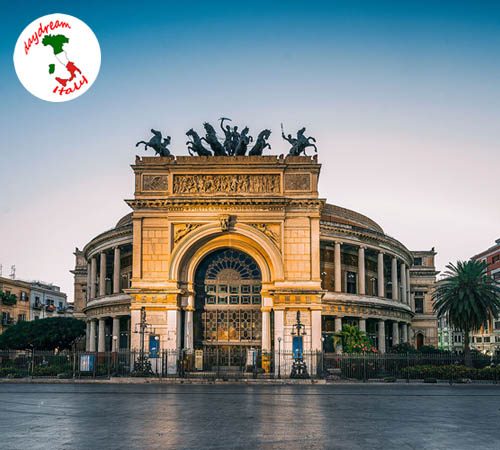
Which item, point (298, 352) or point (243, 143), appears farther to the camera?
point (243, 143)

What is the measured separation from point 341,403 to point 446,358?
2450 cm

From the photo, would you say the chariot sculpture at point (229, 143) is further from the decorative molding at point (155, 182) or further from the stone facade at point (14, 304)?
the stone facade at point (14, 304)

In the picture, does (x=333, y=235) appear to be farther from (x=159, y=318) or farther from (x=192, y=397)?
(x=192, y=397)

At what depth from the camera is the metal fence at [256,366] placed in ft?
156

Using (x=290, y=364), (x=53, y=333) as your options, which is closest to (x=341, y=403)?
(x=290, y=364)

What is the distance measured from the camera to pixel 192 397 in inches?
1244

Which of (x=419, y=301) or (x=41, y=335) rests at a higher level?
(x=419, y=301)

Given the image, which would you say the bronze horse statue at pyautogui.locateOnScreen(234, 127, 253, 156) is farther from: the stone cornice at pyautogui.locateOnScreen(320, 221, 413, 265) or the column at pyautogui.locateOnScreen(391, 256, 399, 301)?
the column at pyautogui.locateOnScreen(391, 256, 399, 301)

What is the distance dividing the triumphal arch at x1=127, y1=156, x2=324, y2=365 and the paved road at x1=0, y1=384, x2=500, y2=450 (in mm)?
18479

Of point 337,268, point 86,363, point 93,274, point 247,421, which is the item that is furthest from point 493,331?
point 247,421

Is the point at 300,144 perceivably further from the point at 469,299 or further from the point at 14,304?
the point at 14,304

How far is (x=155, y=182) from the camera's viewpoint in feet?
179

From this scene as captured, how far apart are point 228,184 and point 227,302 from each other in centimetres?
952

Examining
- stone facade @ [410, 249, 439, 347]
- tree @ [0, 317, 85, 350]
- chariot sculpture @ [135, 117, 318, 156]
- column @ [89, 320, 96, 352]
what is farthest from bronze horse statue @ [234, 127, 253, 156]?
stone facade @ [410, 249, 439, 347]
